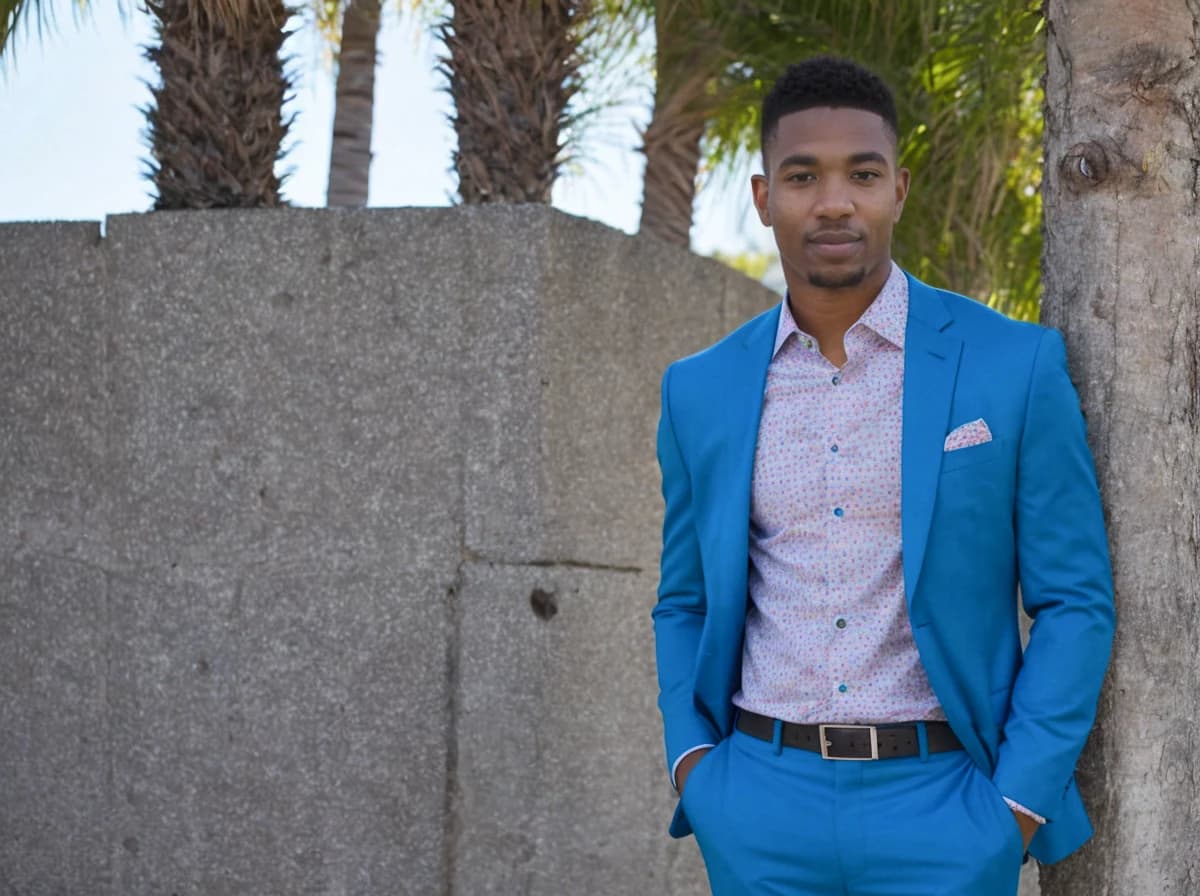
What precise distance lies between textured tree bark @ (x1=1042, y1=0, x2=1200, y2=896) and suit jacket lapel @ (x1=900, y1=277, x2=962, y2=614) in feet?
1.05

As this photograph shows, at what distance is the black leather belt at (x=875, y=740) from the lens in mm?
2502

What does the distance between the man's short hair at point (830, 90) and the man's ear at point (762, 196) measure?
102 mm

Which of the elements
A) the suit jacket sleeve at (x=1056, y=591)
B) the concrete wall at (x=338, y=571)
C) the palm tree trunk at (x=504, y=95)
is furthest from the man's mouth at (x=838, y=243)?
the palm tree trunk at (x=504, y=95)

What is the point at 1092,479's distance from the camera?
8.36ft

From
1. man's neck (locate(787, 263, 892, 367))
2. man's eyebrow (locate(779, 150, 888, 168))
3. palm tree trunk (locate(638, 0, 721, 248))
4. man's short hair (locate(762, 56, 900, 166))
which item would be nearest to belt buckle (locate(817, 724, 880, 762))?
man's neck (locate(787, 263, 892, 367))

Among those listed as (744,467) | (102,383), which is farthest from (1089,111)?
(102,383)

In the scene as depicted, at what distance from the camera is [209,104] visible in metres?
4.82

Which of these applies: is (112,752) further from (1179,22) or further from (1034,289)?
(1034,289)

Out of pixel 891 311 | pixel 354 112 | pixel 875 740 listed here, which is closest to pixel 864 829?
pixel 875 740

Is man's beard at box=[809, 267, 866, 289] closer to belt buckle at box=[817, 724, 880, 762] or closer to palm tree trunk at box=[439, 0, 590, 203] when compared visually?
belt buckle at box=[817, 724, 880, 762]

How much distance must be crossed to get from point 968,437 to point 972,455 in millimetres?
31

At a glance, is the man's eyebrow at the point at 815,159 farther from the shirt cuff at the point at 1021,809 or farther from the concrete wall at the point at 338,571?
the concrete wall at the point at 338,571

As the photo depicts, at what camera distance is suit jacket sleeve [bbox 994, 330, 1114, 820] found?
2.46 metres

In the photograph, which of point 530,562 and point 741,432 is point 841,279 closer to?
point 741,432
